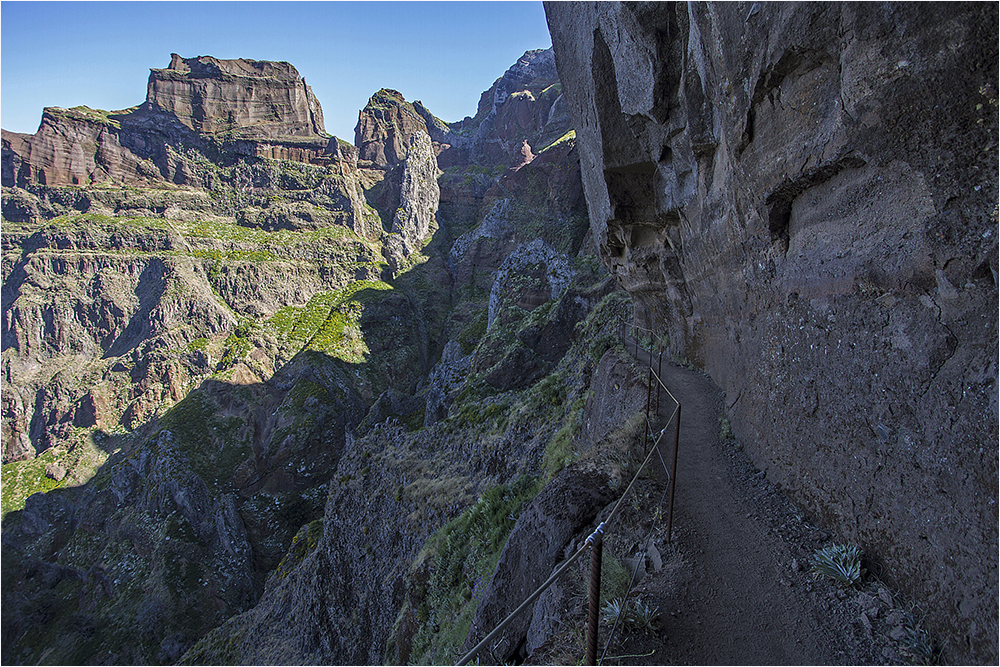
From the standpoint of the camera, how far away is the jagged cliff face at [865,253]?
10.1 feet

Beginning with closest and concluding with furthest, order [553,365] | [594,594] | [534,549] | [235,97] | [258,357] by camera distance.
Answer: [594,594] → [534,549] → [553,365] → [258,357] → [235,97]

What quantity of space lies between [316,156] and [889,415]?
95.8m

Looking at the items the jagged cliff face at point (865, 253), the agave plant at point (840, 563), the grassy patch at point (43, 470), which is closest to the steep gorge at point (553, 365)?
the jagged cliff face at point (865, 253)

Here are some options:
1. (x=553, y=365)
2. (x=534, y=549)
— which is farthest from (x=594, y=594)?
(x=553, y=365)

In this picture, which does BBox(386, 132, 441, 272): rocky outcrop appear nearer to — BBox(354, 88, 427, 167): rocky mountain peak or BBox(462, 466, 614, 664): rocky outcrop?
BBox(354, 88, 427, 167): rocky mountain peak

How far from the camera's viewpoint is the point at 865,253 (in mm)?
4105

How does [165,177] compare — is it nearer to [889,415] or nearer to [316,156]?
[316,156]

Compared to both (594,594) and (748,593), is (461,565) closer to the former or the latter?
(748,593)

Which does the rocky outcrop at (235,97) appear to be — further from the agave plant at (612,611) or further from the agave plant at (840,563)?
the agave plant at (840,563)

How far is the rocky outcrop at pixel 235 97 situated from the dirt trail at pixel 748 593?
99650 millimetres

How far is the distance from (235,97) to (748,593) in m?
108

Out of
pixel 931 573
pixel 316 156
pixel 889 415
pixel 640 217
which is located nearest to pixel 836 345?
pixel 889 415

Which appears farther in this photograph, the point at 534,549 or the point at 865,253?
the point at 534,549

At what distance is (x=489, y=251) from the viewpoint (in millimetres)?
69500
